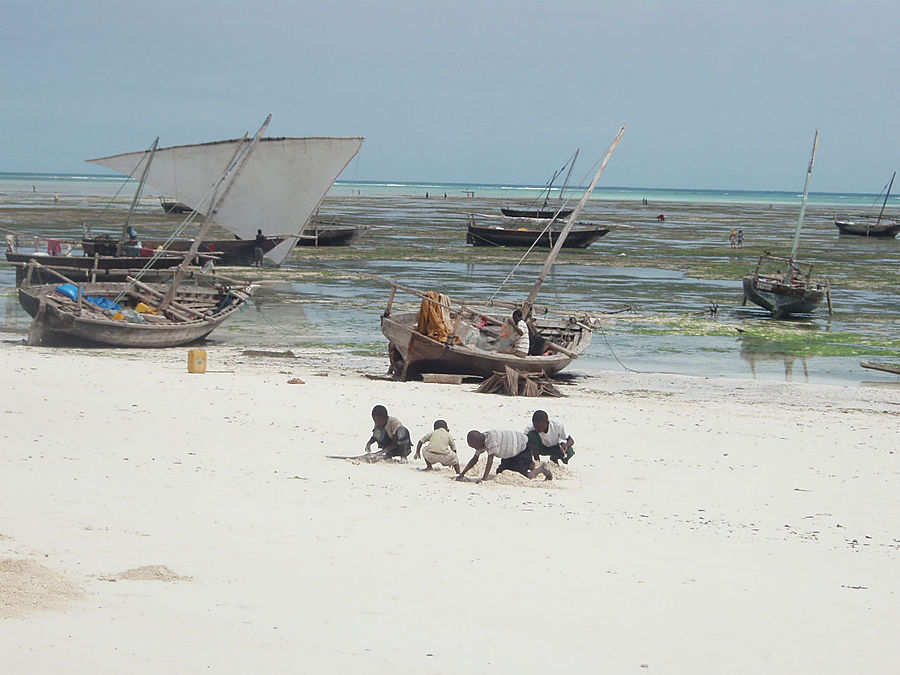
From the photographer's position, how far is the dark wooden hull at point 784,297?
85.7 ft

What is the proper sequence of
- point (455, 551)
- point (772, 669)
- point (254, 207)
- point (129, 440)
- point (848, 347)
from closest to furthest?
1. point (772, 669)
2. point (455, 551)
3. point (129, 440)
4. point (848, 347)
5. point (254, 207)

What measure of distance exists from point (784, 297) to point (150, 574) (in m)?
22.7

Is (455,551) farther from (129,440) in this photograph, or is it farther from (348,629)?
(129,440)

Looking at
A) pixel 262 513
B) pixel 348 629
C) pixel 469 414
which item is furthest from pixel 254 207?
pixel 348 629

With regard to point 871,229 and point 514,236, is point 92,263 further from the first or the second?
point 871,229

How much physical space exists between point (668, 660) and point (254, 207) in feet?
83.5

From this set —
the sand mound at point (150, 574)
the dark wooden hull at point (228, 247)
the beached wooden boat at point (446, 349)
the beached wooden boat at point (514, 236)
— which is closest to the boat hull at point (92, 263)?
the dark wooden hull at point (228, 247)

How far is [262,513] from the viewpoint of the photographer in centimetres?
752

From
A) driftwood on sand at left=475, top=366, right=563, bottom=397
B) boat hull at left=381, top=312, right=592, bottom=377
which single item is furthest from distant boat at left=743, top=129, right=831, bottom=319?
driftwood on sand at left=475, top=366, right=563, bottom=397

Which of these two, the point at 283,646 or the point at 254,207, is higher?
the point at 254,207

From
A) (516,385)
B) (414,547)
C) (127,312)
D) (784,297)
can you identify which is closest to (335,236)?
(784,297)

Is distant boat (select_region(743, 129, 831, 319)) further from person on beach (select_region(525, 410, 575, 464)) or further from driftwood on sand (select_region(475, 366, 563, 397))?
person on beach (select_region(525, 410, 575, 464))

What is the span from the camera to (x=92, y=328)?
17.7m

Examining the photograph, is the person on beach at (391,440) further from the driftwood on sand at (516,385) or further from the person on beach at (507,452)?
the driftwood on sand at (516,385)
